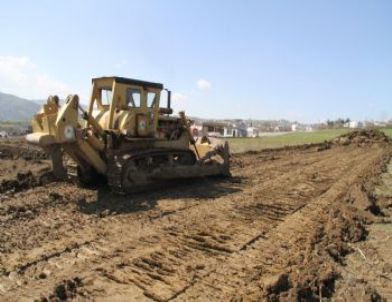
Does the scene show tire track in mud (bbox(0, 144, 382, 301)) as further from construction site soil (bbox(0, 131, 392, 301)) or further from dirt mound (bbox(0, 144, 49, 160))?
dirt mound (bbox(0, 144, 49, 160))

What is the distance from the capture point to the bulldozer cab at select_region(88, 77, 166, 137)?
10.5 m

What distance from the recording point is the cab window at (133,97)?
1070 cm

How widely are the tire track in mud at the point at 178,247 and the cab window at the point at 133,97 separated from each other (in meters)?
2.87

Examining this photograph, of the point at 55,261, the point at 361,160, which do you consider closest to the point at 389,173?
the point at 361,160

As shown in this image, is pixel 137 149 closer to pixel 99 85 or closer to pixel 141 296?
pixel 99 85

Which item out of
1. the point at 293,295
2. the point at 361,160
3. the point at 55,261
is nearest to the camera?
the point at 293,295

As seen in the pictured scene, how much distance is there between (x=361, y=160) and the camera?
67.3 feet

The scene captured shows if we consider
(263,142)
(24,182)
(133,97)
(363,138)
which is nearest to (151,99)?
(133,97)

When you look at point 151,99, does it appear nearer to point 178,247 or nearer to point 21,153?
point 178,247

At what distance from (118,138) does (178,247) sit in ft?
14.9

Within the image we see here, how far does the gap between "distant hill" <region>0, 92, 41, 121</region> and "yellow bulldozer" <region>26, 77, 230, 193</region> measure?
12058cm

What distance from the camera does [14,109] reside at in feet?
481

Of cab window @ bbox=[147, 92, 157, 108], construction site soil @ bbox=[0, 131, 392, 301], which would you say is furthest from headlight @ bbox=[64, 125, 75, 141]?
cab window @ bbox=[147, 92, 157, 108]

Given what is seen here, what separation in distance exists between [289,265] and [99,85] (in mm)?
6929
